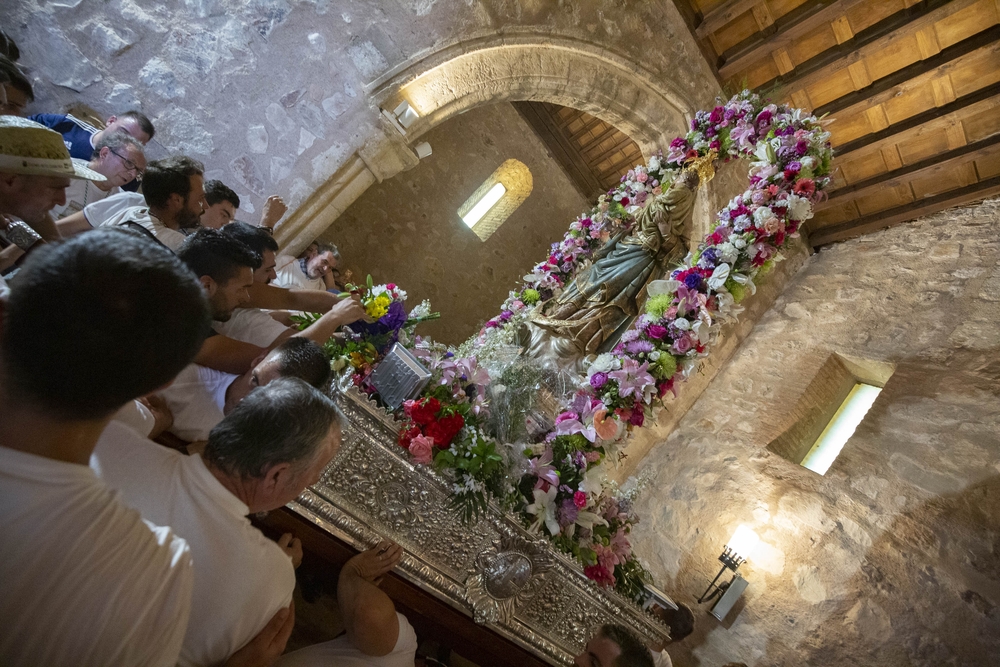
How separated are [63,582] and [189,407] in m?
1.23

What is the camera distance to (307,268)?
13.9 ft

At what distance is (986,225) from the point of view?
4715mm

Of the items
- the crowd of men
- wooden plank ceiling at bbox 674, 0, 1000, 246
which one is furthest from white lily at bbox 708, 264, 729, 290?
wooden plank ceiling at bbox 674, 0, 1000, 246

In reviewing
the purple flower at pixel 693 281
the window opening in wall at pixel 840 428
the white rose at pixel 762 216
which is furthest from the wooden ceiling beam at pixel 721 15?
the window opening in wall at pixel 840 428

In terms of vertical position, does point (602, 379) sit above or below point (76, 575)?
above

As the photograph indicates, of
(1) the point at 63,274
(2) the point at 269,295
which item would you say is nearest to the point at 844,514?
(2) the point at 269,295

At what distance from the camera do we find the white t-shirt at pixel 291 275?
3.96 meters

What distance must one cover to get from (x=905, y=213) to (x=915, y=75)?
1.63m

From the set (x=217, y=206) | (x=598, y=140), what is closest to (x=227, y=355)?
(x=217, y=206)

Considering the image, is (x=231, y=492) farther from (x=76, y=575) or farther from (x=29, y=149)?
(x=29, y=149)

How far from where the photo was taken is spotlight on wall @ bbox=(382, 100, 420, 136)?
4.08m

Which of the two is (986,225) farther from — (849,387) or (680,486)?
(680,486)

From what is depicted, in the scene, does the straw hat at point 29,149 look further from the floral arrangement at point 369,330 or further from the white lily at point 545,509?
the white lily at point 545,509

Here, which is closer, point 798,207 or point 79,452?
point 79,452
